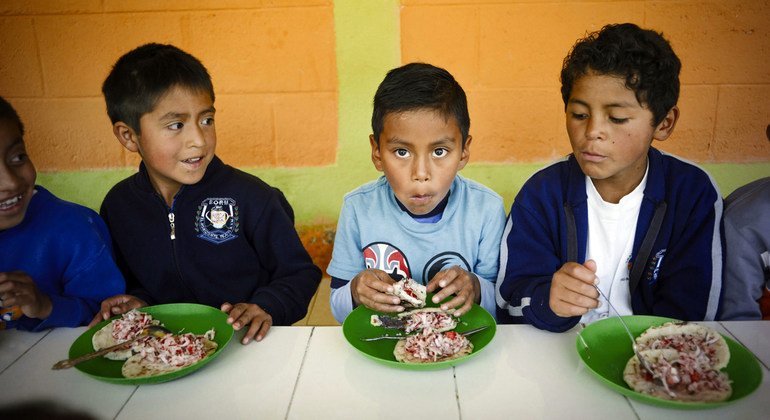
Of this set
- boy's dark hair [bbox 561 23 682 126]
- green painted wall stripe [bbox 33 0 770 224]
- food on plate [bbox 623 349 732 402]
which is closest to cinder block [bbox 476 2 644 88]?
green painted wall stripe [bbox 33 0 770 224]

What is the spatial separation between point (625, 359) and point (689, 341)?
0.46 ft

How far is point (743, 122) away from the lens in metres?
2.92

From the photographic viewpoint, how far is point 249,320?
1.45m

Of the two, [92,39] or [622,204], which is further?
[92,39]

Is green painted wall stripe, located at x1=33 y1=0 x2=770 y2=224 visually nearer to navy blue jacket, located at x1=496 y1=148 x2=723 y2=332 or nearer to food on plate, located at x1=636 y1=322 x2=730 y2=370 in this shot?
navy blue jacket, located at x1=496 y1=148 x2=723 y2=332

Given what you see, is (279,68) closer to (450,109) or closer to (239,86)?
(239,86)

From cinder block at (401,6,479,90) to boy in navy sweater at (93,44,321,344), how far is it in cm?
127

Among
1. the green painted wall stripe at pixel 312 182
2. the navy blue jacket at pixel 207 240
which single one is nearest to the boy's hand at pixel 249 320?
the navy blue jacket at pixel 207 240

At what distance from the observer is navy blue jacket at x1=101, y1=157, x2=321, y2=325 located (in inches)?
75.5

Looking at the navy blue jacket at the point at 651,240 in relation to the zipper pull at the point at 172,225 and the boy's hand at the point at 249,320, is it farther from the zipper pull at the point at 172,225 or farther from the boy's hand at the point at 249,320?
the zipper pull at the point at 172,225

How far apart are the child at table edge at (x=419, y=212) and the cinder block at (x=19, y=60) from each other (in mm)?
2113

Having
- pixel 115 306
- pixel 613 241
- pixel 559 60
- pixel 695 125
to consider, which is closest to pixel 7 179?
pixel 115 306

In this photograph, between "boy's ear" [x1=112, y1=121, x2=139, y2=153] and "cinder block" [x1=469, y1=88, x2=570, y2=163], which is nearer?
"boy's ear" [x1=112, y1=121, x2=139, y2=153]

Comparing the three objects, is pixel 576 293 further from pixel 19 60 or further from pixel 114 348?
pixel 19 60
